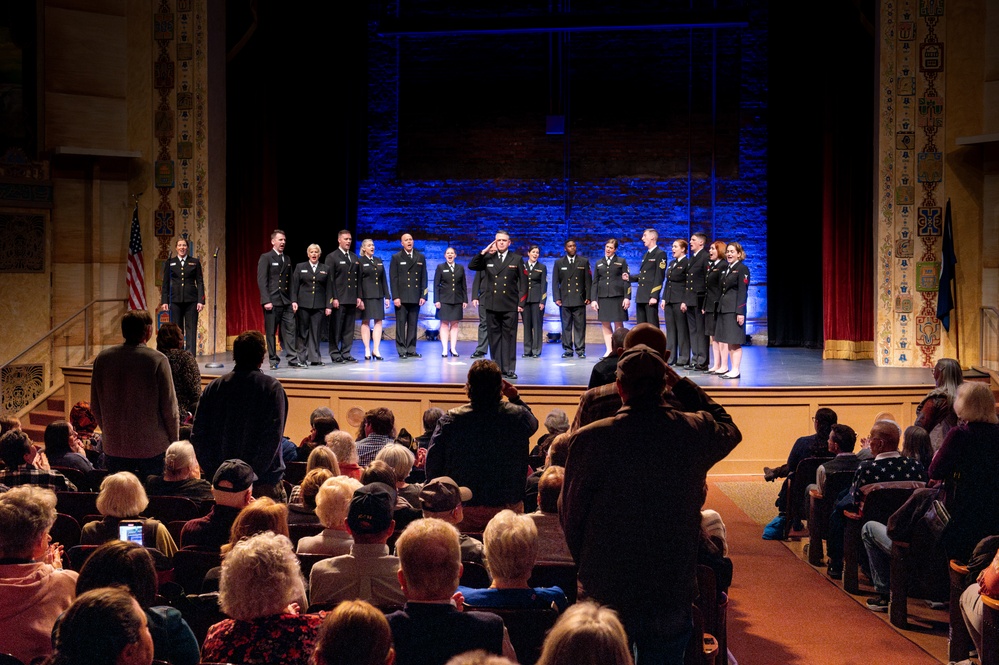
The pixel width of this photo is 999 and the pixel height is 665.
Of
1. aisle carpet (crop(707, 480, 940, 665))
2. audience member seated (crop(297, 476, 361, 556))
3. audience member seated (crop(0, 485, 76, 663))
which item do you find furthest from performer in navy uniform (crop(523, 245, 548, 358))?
audience member seated (crop(0, 485, 76, 663))

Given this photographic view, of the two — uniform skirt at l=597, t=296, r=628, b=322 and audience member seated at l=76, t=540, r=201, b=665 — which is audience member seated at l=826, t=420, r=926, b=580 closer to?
audience member seated at l=76, t=540, r=201, b=665

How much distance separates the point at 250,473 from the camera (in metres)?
3.81

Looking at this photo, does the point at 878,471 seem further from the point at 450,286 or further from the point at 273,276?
the point at 450,286

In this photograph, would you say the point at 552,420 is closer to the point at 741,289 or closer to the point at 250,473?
the point at 250,473

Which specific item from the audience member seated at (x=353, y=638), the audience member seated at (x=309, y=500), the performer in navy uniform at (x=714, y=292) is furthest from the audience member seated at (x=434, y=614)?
the performer in navy uniform at (x=714, y=292)

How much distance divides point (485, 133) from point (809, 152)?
4527mm

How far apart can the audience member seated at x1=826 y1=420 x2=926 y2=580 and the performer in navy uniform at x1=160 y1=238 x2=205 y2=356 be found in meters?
7.41

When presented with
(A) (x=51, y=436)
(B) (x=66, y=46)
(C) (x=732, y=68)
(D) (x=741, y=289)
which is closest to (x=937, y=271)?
(D) (x=741, y=289)

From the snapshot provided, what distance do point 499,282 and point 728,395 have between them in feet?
8.74

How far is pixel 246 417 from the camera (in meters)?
4.88

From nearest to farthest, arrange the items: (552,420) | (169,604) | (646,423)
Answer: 1. (646,423)
2. (169,604)
3. (552,420)

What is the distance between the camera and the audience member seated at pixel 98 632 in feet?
7.07

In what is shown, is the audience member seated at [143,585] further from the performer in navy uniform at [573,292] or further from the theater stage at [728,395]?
the performer in navy uniform at [573,292]

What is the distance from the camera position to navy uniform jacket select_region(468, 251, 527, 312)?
406 inches
